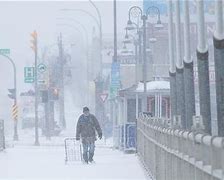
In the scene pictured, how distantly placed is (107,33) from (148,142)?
97166 mm

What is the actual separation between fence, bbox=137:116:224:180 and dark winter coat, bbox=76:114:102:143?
5957mm

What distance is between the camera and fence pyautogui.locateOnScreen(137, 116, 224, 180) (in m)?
8.12

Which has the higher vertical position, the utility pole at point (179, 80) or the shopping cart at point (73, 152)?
the utility pole at point (179, 80)

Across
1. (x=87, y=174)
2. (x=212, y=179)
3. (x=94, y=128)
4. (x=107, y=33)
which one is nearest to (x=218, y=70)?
(x=212, y=179)

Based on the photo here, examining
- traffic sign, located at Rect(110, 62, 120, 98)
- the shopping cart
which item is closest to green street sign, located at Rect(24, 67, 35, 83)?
traffic sign, located at Rect(110, 62, 120, 98)

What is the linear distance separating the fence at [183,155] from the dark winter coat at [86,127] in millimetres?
5957

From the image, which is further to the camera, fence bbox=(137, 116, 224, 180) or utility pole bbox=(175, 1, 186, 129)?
utility pole bbox=(175, 1, 186, 129)

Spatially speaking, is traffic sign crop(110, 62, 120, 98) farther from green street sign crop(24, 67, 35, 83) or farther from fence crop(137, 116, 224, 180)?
fence crop(137, 116, 224, 180)

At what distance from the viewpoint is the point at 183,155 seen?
11523 mm

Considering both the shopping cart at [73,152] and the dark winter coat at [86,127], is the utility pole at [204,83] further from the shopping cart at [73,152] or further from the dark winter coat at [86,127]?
the shopping cart at [73,152]

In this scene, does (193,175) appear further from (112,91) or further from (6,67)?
(6,67)

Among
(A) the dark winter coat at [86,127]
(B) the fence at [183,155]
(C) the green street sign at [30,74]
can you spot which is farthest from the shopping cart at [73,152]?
(C) the green street sign at [30,74]

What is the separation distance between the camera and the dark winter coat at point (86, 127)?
25.7 meters

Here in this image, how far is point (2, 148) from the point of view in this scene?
35.5m
